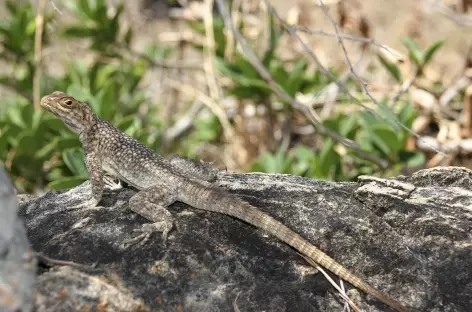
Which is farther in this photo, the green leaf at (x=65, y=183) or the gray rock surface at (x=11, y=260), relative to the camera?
the green leaf at (x=65, y=183)

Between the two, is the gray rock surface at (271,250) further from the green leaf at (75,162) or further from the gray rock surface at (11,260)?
the green leaf at (75,162)

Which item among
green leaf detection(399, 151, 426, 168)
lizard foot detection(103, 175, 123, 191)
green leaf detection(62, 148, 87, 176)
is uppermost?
green leaf detection(399, 151, 426, 168)

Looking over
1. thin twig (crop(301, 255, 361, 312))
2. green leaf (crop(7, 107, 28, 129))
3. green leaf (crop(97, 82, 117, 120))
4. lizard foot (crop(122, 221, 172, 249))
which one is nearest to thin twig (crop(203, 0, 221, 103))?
green leaf (crop(97, 82, 117, 120))

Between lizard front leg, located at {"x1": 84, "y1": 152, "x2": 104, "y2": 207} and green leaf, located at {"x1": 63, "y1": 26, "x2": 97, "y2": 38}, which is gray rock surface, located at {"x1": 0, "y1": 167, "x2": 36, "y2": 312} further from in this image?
green leaf, located at {"x1": 63, "y1": 26, "x2": 97, "y2": 38}

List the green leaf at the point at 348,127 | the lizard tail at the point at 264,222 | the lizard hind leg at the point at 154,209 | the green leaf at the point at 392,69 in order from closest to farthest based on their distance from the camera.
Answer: the lizard tail at the point at 264,222
the lizard hind leg at the point at 154,209
the green leaf at the point at 348,127
the green leaf at the point at 392,69

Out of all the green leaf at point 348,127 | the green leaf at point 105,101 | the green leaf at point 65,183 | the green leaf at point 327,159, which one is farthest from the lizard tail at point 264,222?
the green leaf at point 348,127

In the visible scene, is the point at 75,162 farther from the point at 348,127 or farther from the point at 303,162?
the point at 348,127

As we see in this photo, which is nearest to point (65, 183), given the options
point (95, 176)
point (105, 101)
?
point (95, 176)

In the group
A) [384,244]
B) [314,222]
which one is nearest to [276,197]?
[314,222]
